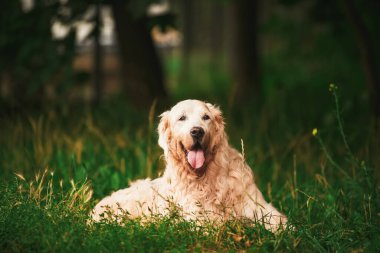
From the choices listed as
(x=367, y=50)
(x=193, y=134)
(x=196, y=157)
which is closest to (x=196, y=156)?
(x=196, y=157)

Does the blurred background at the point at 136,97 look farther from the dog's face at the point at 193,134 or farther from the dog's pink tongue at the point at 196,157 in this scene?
the dog's pink tongue at the point at 196,157

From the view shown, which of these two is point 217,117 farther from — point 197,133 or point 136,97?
point 136,97

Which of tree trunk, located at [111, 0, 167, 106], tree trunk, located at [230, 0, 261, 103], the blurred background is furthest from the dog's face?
tree trunk, located at [230, 0, 261, 103]

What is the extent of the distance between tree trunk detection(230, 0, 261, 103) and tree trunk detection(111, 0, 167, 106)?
2309mm

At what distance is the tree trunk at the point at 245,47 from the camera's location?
11.2 metres

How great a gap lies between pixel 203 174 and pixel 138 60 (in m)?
4.93

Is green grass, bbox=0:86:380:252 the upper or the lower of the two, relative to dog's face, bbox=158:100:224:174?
lower

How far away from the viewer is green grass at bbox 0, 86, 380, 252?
157 inches

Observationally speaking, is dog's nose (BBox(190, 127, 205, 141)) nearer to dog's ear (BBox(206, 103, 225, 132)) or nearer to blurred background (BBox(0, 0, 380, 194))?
dog's ear (BBox(206, 103, 225, 132))

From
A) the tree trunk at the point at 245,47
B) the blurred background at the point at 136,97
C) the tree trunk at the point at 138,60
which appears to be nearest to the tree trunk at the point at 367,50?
the blurred background at the point at 136,97

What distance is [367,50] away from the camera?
302 inches

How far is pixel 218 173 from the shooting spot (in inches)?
178

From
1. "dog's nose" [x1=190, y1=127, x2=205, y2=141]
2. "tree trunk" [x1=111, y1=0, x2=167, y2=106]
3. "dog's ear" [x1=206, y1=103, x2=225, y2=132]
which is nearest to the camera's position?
"dog's nose" [x1=190, y1=127, x2=205, y2=141]

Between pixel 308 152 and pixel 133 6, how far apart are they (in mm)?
2577
